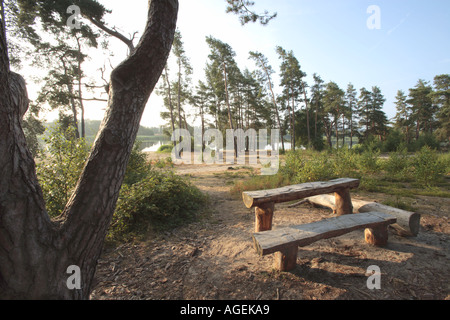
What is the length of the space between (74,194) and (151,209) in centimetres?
223

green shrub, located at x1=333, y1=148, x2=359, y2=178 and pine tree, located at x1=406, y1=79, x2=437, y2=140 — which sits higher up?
pine tree, located at x1=406, y1=79, x2=437, y2=140

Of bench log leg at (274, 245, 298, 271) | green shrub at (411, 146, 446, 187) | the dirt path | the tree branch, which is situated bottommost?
the dirt path

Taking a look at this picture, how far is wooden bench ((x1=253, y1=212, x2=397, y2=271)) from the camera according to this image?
2113mm

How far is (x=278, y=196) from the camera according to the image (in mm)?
3131

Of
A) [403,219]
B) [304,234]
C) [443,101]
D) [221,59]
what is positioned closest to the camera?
[304,234]

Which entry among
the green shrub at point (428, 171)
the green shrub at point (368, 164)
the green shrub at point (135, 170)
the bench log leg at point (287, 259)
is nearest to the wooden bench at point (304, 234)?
the bench log leg at point (287, 259)

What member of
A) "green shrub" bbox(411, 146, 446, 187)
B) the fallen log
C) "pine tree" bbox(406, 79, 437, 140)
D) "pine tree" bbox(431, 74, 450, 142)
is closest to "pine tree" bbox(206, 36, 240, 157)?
"green shrub" bbox(411, 146, 446, 187)

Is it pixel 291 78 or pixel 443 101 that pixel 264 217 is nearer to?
pixel 291 78

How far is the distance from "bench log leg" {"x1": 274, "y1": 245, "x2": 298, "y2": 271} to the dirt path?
2.9 inches

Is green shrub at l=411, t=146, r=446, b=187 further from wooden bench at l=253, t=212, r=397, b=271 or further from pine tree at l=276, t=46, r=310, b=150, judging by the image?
pine tree at l=276, t=46, r=310, b=150

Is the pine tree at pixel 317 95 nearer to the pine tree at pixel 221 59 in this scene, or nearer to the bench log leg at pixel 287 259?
the pine tree at pixel 221 59

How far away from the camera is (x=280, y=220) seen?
4.05 metres

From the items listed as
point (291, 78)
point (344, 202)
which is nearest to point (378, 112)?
point (291, 78)
